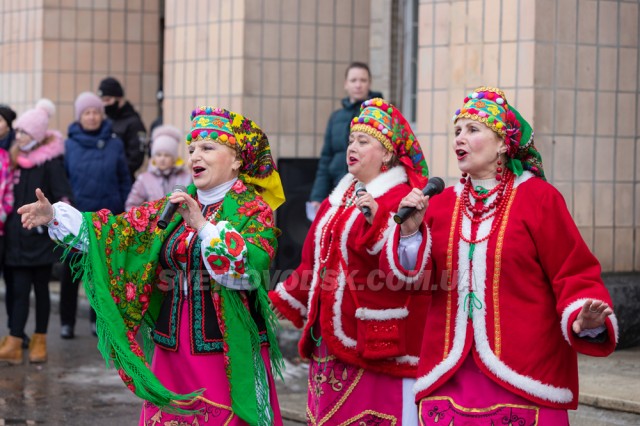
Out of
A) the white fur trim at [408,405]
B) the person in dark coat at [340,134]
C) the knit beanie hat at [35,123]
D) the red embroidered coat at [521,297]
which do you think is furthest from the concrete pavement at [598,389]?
the knit beanie hat at [35,123]

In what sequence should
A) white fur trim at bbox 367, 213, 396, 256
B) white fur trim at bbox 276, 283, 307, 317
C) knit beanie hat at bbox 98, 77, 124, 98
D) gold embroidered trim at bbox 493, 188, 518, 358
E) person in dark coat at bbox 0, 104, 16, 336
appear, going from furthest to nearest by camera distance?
knit beanie hat at bbox 98, 77, 124, 98 → person in dark coat at bbox 0, 104, 16, 336 → white fur trim at bbox 276, 283, 307, 317 → white fur trim at bbox 367, 213, 396, 256 → gold embroidered trim at bbox 493, 188, 518, 358

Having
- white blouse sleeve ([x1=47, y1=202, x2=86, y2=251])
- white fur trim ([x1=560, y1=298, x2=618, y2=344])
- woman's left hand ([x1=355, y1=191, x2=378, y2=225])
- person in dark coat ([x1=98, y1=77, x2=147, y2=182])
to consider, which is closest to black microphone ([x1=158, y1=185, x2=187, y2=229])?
white blouse sleeve ([x1=47, y1=202, x2=86, y2=251])

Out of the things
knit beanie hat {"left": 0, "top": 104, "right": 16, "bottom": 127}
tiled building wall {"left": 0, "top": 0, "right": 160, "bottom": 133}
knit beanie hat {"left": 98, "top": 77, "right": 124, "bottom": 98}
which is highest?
tiled building wall {"left": 0, "top": 0, "right": 160, "bottom": 133}

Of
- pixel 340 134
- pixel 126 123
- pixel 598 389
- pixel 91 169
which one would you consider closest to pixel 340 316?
pixel 598 389

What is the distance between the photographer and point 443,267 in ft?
17.9

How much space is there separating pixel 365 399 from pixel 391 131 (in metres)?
1.25

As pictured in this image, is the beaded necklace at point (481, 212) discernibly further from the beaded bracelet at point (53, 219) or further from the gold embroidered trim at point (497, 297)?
the beaded bracelet at point (53, 219)

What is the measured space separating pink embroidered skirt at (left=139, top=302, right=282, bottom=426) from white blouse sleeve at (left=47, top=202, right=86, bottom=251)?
0.59 metres

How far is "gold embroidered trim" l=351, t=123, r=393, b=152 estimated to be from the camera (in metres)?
6.34

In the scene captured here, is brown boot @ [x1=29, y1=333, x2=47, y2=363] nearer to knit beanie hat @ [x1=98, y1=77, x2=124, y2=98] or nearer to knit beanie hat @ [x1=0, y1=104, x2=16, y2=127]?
knit beanie hat @ [x1=0, y1=104, x2=16, y2=127]

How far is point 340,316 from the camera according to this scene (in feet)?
20.9

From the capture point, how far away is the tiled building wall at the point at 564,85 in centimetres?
898

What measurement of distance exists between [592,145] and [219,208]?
13.2 ft

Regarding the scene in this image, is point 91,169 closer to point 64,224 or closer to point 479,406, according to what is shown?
point 64,224
